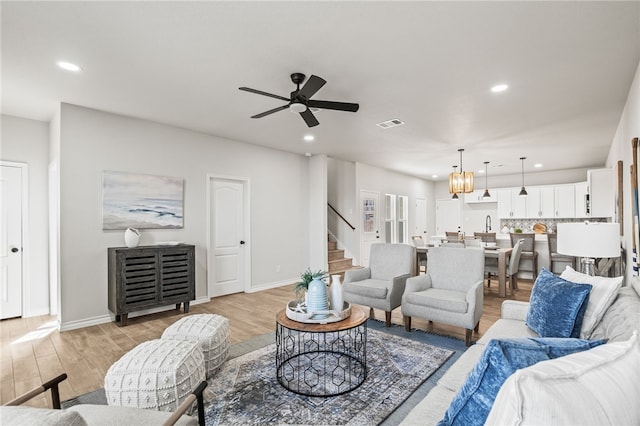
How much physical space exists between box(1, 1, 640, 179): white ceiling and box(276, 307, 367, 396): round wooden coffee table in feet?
7.30

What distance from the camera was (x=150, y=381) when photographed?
2.04 metres

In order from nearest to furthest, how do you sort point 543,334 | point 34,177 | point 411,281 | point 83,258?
point 543,334
point 411,281
point 83,258
point 34,177

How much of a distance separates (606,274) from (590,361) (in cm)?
406

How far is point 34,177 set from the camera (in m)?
4.45

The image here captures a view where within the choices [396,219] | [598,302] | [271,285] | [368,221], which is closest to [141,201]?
[271,285]

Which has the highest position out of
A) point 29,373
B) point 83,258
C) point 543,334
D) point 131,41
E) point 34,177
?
point 131,41

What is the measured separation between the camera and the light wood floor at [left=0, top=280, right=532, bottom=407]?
2.67 meters

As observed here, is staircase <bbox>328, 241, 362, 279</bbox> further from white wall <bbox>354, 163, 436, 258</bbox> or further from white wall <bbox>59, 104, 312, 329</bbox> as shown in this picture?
white wall <bbox>354, 163, 436, 258</bbox>

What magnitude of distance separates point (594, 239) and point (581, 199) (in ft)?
22.4

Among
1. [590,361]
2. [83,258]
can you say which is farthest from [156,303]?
[590,361]

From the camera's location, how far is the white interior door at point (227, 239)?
5387mm

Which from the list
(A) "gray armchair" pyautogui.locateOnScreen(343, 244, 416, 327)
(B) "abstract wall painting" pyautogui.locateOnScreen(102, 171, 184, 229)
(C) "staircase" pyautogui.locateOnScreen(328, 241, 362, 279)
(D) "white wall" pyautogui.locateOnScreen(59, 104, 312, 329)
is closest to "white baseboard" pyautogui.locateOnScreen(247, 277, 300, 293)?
(D) "white wall" pyautogui.locateOnScreen(59, 104, 312, 329)

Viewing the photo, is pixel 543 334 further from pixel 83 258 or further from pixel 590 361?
pixel 83 258

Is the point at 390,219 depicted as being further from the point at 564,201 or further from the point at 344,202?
the point at 564,201
